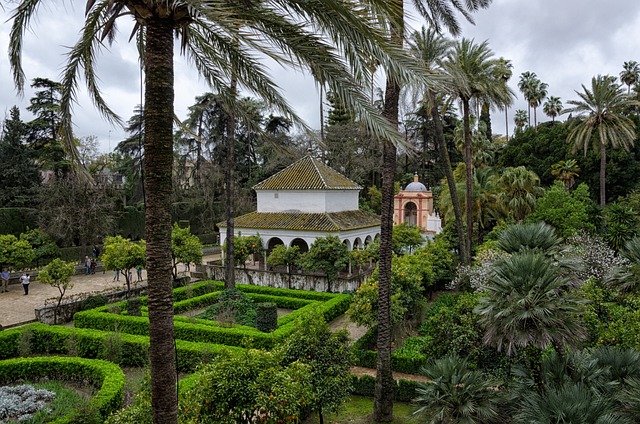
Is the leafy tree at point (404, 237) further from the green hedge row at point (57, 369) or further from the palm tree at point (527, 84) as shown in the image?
the palm tree at point (527, 84)

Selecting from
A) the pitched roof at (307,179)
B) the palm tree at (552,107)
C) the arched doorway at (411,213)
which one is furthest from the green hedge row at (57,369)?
the palm tree at (552,107)

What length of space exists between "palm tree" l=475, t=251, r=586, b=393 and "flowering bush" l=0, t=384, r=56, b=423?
1022 cm

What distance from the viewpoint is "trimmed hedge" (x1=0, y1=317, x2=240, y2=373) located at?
14148 mm

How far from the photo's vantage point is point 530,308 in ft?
27.9

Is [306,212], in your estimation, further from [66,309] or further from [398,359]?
[398,359]

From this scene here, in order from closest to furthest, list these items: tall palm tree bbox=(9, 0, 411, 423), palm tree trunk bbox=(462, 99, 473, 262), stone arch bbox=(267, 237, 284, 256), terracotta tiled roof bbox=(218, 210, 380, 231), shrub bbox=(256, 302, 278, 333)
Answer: tall palm tree bbox=(9, 0, 411, 423) → shrub bbox=(256, 302, 278, 333) → palm tree trunk bbox=(462, 99, 473, 262) → terracotta tiled roof bbox=(218, 210, 380, 231) → stone arch bbox=(267, 237, 284, 256)

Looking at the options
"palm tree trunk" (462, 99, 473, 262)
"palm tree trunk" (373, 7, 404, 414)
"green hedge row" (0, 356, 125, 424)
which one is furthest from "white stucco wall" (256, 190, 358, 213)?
"green hedge row" (0, 356, 125, 424)

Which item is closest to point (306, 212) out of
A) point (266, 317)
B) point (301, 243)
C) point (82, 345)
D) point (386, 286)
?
point (301, 243)

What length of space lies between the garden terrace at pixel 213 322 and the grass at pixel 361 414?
8.45ft

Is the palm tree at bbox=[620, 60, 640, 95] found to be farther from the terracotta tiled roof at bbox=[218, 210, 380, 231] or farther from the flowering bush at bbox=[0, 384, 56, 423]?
the flowering bush at bbox=[0, 384, 56, 423]

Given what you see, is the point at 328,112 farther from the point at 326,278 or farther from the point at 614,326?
the point at 614,326

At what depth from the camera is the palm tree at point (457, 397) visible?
838 centimetres

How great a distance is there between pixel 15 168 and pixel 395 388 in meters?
34.6

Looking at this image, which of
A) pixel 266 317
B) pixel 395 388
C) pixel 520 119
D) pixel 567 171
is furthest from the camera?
pixel 520 119
